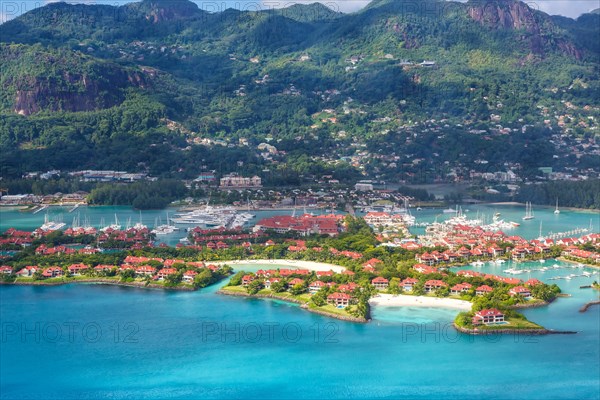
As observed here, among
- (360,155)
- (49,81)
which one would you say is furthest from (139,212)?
(49,81)

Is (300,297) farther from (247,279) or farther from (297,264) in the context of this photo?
(297,264)

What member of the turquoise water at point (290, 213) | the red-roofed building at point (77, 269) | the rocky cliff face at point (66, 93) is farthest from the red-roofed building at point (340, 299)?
the rocky cliff face at point (66, 93)

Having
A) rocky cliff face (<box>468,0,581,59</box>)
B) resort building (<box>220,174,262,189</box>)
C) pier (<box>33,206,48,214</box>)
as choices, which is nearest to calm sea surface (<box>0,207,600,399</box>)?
pier (<box>33,206,48,214</box>)

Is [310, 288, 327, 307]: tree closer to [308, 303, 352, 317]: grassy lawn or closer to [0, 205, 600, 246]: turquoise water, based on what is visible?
[308, 303, 352, 317]: grassy lawn

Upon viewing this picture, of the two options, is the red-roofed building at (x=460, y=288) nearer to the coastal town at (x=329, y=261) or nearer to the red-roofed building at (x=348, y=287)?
the coastal town at (x=329, y=261)

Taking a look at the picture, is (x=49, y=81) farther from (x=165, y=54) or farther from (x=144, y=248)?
(x=144, y=248)

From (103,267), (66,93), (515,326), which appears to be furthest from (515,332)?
(66,93)
